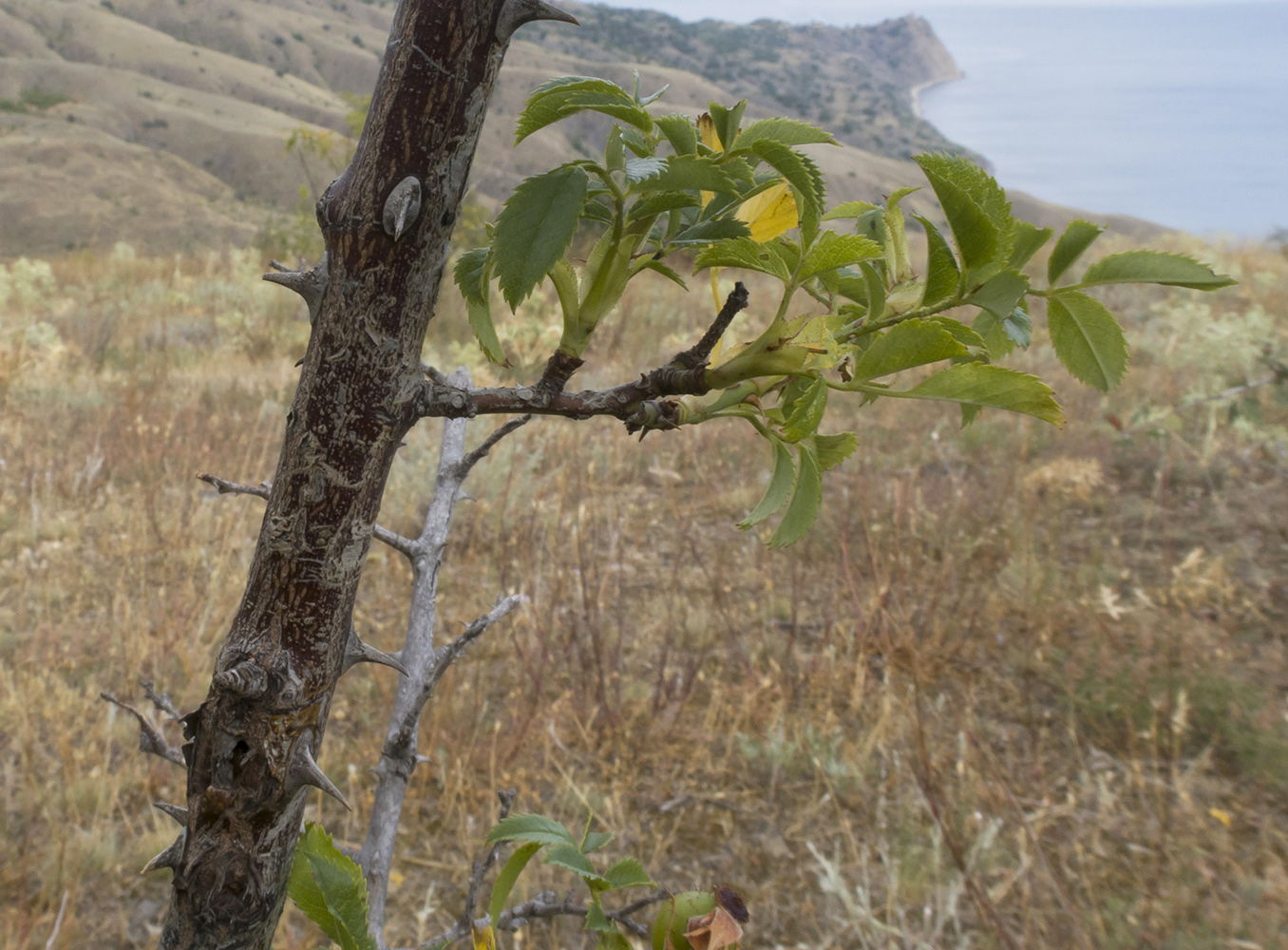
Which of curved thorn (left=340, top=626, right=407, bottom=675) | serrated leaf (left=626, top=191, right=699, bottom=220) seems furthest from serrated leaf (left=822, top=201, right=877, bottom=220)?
curved thorn (left=340, top=626, right=407, bottom=675)

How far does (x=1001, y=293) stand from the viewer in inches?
13.6

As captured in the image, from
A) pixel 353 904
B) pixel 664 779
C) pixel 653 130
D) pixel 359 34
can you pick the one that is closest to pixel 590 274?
pixel 653 130

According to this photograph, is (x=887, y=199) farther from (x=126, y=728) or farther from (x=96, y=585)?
(x=96, y=585)

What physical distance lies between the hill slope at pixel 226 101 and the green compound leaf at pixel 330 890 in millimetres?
7541

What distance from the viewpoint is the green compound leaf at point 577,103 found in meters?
0.32

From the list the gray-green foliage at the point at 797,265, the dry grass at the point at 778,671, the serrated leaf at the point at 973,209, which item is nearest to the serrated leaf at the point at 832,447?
the gray-green foliage at the point at 797,265

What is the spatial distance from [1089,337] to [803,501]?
17 centimetres

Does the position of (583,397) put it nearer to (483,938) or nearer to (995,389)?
(995,389)

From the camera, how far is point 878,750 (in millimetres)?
2150

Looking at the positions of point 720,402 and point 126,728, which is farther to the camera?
point 126,728

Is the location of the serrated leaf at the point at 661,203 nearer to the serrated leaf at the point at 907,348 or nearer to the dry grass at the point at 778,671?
the serrated leaf at the point at 907,348

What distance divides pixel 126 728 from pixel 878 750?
2072 millimetres

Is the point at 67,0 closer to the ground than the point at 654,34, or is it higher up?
closer to the ground

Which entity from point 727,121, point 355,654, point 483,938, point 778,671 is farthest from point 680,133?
point 778,671
